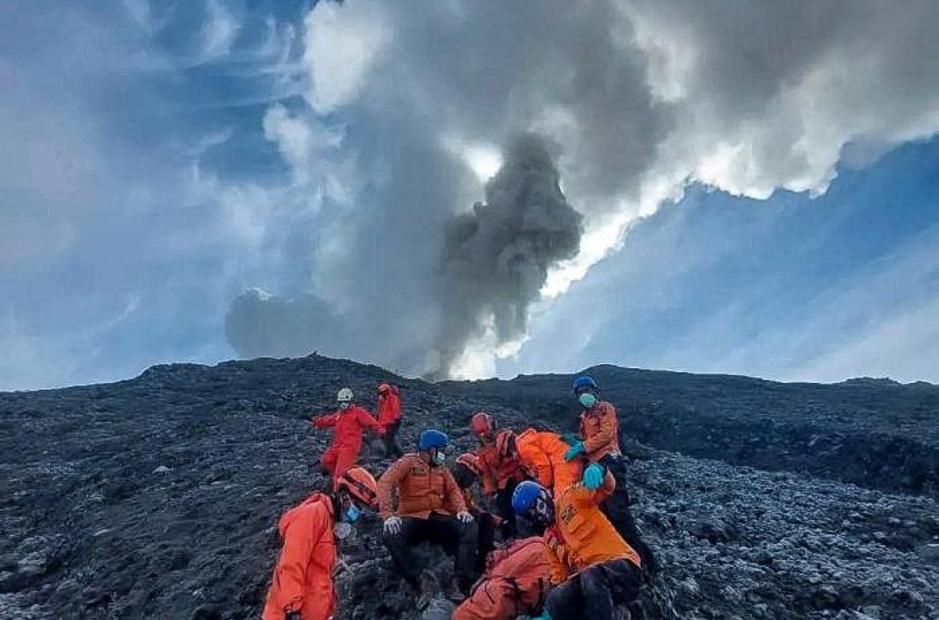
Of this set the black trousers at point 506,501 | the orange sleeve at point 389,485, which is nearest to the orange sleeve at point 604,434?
the black trousers at point 506,501

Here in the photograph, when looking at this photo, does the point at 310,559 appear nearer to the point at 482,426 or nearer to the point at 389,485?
the point at 389,485

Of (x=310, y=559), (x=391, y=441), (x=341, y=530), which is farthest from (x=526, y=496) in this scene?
(x=391, y=441)

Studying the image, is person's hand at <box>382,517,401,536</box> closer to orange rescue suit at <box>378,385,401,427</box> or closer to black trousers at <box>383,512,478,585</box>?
black trousers at <box>383,512,478,585</box>

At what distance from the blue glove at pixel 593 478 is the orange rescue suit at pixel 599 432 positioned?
2416 millimetres

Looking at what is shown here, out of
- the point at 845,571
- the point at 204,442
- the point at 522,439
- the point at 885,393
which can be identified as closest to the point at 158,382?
the point at 204,442

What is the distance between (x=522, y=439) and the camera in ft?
30.9

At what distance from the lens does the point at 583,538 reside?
6457 mm

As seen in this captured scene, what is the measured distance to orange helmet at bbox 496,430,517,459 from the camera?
370 inches

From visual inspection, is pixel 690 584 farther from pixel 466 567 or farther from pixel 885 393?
pixel 885 393

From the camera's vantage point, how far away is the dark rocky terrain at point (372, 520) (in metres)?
9.44

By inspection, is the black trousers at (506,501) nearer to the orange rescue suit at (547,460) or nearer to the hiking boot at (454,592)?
the orange rescue suit at (547,460)

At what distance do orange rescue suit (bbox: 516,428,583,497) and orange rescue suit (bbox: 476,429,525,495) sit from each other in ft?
0.49

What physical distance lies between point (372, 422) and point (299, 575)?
629cm

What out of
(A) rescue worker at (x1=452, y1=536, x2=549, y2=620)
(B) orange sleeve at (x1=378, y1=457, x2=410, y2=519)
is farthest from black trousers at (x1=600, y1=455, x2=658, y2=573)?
(B) orange sleeve at (x1=378, y1=457, x2=410, y2=519)
